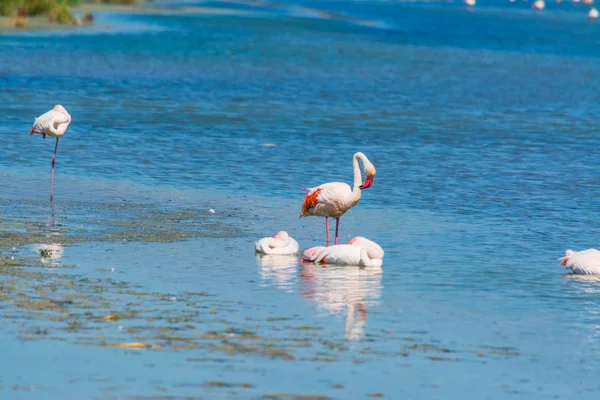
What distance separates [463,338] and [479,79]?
2992 centimetres

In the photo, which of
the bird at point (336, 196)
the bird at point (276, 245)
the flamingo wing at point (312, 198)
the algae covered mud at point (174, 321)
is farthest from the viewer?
the flamingo wing at point (312, 198)

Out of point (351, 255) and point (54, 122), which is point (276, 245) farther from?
point (54, 122)

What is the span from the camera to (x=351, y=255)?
507 inches

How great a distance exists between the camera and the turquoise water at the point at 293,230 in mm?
9141

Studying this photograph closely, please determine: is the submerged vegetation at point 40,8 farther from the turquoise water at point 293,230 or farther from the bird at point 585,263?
the bird at point 585,263

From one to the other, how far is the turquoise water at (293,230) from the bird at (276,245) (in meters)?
0.24

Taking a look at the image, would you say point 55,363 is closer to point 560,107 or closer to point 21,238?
point 21,238

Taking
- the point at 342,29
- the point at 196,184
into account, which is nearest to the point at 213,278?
the point at 196,184

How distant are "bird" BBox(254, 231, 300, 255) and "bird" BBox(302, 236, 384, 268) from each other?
0.31m

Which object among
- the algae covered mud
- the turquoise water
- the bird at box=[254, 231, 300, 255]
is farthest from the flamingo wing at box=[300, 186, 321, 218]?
the bird at box=[254, 231, 300, 255]

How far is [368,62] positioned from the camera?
43938 mm

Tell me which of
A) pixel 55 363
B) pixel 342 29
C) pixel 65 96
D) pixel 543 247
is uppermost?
pixel 342 29

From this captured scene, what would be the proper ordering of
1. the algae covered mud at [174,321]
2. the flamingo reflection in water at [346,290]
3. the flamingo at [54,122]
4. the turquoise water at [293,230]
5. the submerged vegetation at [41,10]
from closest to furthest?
the algae covered mud at [174,321] → the turquoise water at [293,230] → the flamingo reflection in water at [346,290] → the flamingo at [54,122] → the submerged vegetation at [41,10]

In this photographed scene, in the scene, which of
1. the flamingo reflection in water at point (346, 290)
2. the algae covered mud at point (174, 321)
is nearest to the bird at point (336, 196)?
the algae covered mud at point (174, 321)
